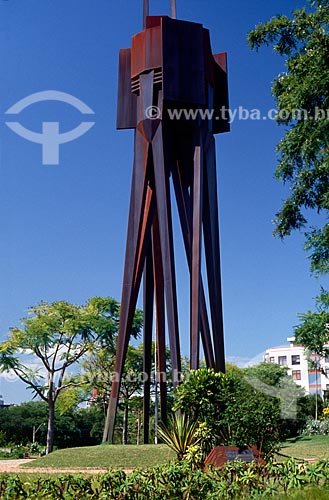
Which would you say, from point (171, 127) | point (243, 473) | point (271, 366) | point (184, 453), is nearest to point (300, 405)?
point (271, 366)

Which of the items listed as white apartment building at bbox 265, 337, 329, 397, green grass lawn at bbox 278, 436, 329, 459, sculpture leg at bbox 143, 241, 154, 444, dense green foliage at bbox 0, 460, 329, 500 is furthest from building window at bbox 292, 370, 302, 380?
dense green foliage at bbox 0, 460, 329, 500

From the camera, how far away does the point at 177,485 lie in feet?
21.6

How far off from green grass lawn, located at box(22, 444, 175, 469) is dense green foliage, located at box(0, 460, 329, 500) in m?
6.71

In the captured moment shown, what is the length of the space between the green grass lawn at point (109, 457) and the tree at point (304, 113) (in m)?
7.16

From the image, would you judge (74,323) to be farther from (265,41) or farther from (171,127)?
(265,41)

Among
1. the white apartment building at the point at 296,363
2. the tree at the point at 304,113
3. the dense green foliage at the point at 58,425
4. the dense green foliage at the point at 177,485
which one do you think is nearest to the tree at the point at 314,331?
the tree at the point at 304,113

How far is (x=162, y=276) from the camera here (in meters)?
19.6

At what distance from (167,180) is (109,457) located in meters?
8.06

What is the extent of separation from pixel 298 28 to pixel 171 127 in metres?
4.83

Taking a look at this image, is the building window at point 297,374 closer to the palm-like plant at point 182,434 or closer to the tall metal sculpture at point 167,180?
the tall metal sculpture at point 167,180

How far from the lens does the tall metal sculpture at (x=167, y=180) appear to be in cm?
1797

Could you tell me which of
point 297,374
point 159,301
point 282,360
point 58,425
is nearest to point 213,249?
point 159,301

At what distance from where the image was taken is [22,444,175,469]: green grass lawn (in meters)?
13.5

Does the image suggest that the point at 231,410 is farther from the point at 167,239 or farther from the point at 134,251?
the point at 134,251
